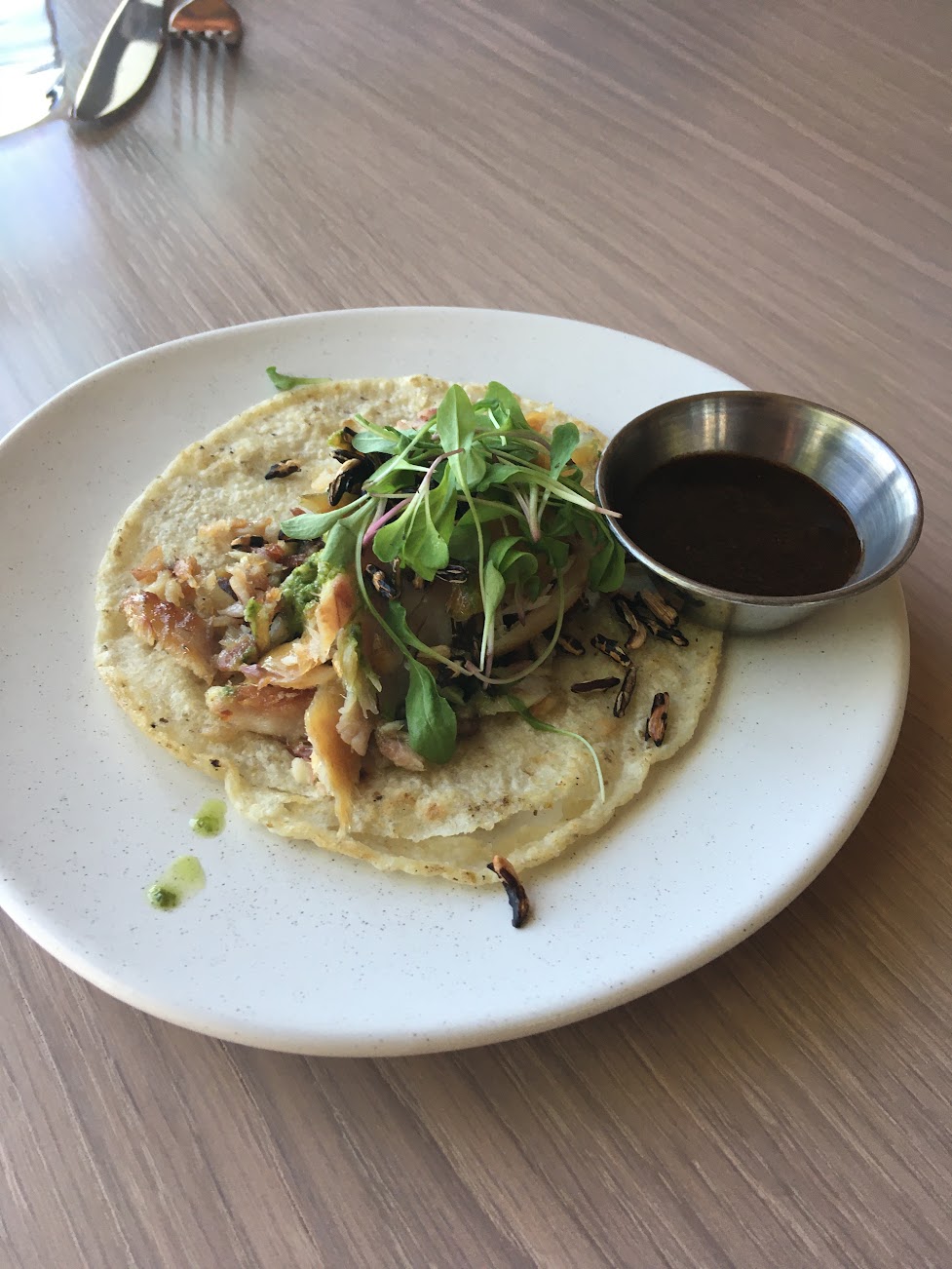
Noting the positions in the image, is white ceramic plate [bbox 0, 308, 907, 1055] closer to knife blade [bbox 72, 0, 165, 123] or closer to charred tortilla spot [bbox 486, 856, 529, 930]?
charred tortilla spot [bbox 486, 856, 529, 930]

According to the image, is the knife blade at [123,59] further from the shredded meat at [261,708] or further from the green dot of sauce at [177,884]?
the green dot of sauce at [177,884]

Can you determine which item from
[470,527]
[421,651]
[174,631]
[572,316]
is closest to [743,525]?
[470,527]

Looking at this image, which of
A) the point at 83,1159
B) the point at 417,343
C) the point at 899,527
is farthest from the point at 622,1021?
the point at 417,343

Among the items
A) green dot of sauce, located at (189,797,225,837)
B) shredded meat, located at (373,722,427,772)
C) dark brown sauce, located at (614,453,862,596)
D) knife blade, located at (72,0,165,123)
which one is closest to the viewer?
green dot of sauce, located at (189,797,225,837)

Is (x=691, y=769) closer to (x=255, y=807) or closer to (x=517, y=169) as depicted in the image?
(x=255, y=807)

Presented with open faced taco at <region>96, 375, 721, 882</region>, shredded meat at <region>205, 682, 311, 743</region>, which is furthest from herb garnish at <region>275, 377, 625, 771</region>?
shredded meat at <region>205, 682, 311, 743</region>

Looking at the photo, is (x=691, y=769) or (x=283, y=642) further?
(x=283, y=642)

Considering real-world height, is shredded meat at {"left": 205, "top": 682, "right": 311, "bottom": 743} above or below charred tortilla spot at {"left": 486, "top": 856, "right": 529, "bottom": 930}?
above
